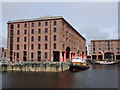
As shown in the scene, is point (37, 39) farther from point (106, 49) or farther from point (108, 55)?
point (108, 55)

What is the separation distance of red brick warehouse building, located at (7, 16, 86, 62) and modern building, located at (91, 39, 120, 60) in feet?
184

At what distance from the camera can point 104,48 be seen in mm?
102438

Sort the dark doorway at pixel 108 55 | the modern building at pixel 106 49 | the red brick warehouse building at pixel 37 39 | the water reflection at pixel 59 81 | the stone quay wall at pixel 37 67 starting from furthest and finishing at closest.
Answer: the dark doorway at pixel 108 55 < the modern building at pixel 106 49 < the red brick warehouse building at pixel 37 39 < the stone quay wall at pixel 37 67 < the water reflection at pixel 59 81

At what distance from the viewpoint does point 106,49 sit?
102312mm

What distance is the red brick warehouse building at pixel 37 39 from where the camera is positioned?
50.8m

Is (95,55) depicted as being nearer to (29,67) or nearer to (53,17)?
(53,17)

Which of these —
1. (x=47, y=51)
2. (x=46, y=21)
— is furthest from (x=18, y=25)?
(x=47, y=51)

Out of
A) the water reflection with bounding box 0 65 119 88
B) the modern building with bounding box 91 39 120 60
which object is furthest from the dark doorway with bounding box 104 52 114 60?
the water reflection with bounding box 0 65 119 88

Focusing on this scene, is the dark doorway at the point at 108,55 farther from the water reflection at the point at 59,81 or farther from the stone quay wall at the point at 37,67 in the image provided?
the water reflection at the point at 59,81

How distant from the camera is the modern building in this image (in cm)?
10052

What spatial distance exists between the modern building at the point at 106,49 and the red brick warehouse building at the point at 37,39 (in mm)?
56060

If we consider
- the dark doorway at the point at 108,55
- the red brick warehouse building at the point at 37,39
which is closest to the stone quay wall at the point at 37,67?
the red brick warehouse building at the point at 37,39

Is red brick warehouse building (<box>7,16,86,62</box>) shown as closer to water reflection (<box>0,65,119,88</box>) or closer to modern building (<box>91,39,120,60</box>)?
water reflection (<box>0,65,119,88</box>)

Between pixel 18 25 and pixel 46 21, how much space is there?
12.7 meters
